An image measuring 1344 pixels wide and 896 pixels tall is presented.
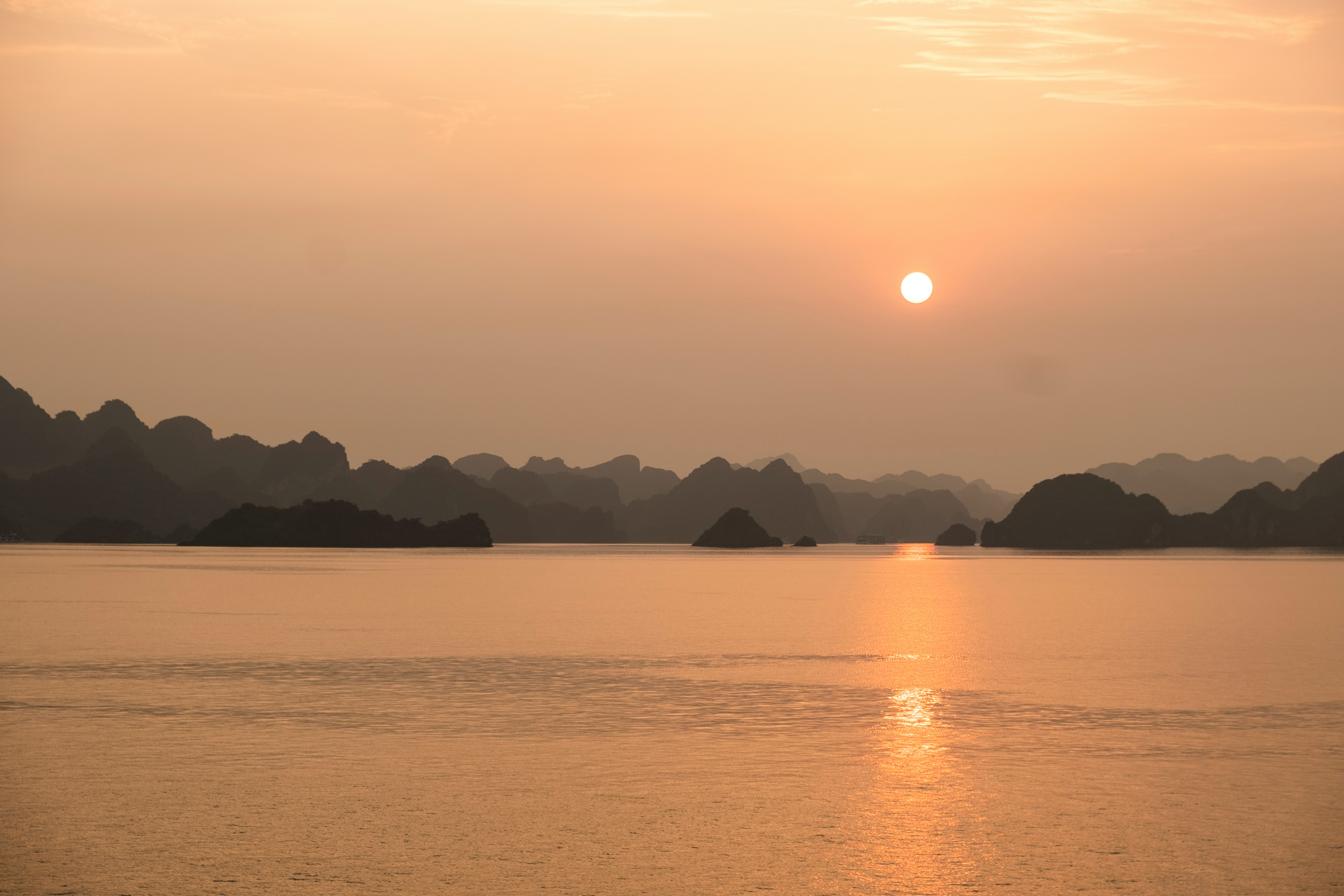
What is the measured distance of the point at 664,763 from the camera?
24.5 m

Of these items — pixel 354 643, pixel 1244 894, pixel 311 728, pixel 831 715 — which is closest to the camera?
pixel 1244 894

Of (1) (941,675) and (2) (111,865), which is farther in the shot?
(1) (941,675)

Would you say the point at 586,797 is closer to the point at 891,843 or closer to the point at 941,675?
the point at 891,843

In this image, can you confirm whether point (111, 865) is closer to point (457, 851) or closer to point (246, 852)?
point (246, 852)

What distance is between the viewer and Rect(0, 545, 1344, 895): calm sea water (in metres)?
16.7

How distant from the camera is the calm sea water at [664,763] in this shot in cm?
1666

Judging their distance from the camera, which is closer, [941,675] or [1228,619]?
[941,675]

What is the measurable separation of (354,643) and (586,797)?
1376 inches

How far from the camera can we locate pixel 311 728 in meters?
28.8

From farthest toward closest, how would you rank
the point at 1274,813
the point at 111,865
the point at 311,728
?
the point at 311,728 → the point at 1274,813 → the point at 111,865

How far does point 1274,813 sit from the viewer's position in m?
20.1

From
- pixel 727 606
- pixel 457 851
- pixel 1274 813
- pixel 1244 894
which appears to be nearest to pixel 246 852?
pixel 457 851

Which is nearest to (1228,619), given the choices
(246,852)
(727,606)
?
(727,606)

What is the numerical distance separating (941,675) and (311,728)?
22.8 m
